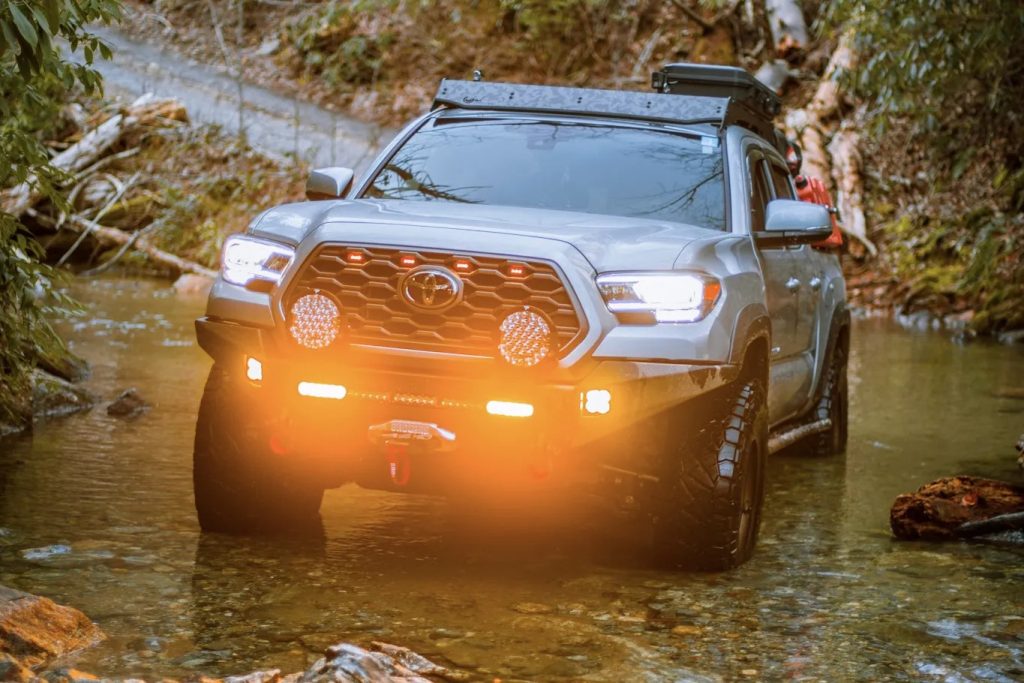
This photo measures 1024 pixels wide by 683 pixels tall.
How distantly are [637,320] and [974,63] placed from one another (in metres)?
10.0

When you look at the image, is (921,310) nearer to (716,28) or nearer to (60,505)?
(716,28)

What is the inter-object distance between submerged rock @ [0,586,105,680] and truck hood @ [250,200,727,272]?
1608 mm

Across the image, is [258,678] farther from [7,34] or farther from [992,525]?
[992,525]

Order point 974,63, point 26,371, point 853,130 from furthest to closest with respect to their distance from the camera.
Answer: point 853,130 → point 974,63 → point 26,371

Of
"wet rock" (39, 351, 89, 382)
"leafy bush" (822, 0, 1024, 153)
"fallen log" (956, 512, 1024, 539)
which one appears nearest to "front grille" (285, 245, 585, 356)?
"fallen log" (956, 512, 1024, 539)

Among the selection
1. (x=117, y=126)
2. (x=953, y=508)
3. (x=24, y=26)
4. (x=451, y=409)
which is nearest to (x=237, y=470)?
(x=451, y=409)

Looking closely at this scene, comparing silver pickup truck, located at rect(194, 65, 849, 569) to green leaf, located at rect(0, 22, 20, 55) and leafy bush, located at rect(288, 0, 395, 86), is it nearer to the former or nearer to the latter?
green leaf, located at rect(0, 22, 20, 55)

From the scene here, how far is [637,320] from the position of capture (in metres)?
5.11

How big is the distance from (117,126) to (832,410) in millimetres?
14396

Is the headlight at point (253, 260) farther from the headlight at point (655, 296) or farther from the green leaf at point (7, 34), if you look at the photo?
the green leaf at point (7, 34)

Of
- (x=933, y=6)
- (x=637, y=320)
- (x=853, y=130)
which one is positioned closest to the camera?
(x=637, y=320)

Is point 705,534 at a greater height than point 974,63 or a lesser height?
lesser

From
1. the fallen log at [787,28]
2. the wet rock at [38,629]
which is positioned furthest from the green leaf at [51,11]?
the fallen log at [787,28]

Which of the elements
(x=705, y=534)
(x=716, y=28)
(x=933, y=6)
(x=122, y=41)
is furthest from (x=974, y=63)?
(x=122, y=41)
